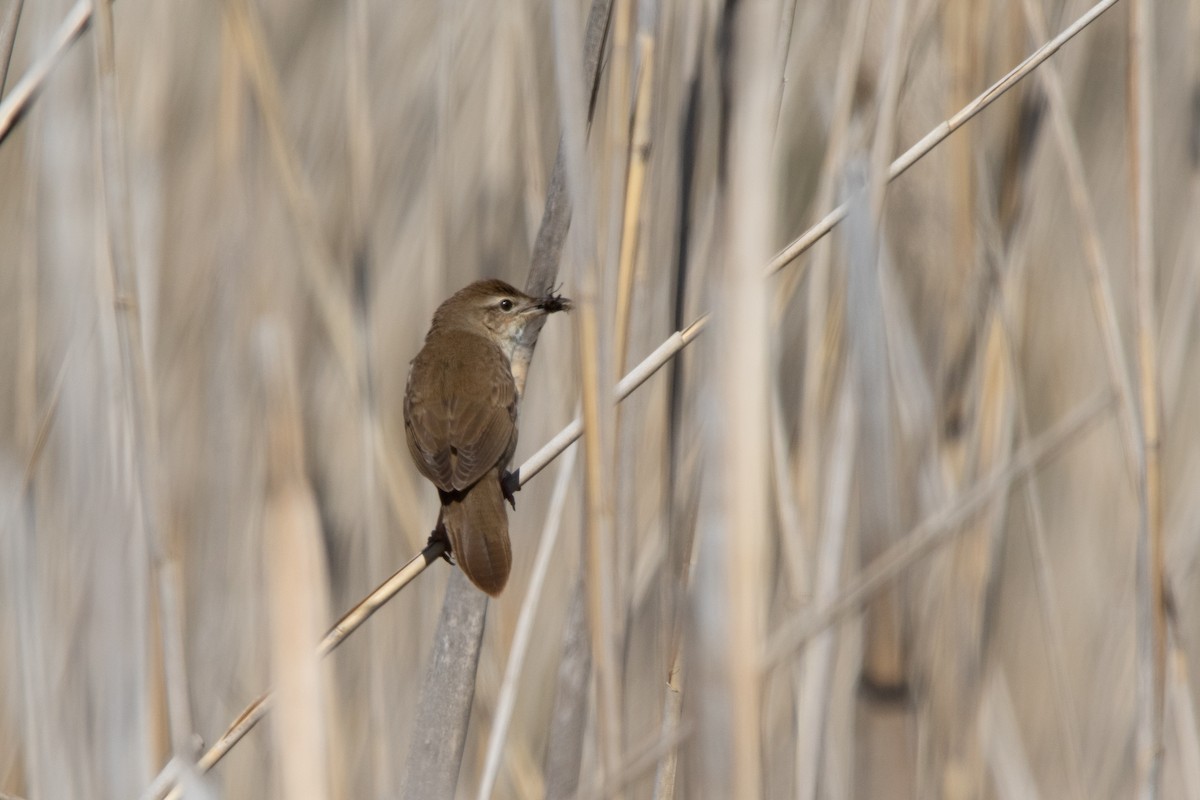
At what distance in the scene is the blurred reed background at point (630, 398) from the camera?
0.98 m

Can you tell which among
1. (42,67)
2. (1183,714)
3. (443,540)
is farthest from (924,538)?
(42,67)

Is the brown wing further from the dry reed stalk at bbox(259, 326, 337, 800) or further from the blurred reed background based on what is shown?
the dry reed stalk at bbox(259, 326, 337, 800)

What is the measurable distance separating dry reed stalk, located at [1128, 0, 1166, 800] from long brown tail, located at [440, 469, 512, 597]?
2.72 ft

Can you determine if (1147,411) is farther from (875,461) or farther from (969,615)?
(875,461)

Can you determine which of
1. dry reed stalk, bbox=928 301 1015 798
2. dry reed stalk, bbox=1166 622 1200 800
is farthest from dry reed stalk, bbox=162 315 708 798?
dry reed stalk, bbox=1166 622 1200 800

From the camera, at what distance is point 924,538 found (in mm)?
1390

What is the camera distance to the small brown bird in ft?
6.32

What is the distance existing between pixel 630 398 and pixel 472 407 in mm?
579

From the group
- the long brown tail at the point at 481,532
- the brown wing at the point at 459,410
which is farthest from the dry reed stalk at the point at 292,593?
the brown wing at the point at 459,410

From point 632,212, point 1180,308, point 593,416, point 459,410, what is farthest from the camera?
point 459,410

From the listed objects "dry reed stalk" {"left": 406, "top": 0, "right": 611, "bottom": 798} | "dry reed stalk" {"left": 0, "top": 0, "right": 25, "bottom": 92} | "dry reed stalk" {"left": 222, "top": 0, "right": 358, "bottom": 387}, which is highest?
"dry reed stalk" {"left": 0, "top": 0, "right": 25, "bottom": 92}

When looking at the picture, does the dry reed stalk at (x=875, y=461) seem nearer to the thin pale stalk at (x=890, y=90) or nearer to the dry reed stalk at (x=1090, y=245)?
the thin pale stalk at (x=890, y=90)

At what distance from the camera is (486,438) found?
205 cm

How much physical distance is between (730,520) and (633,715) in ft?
4.72
